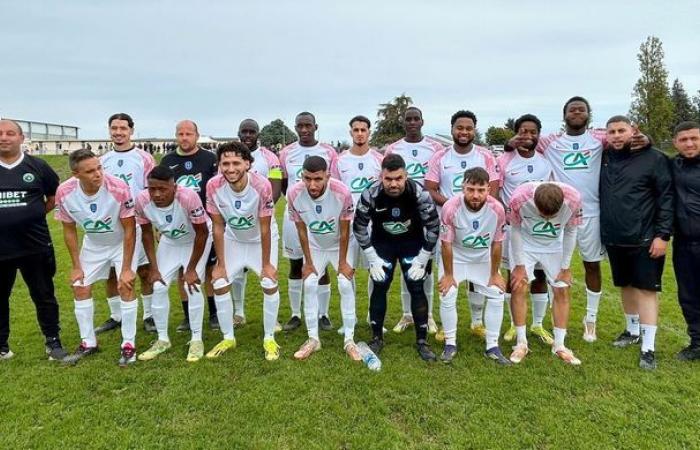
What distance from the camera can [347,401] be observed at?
3.99 metres

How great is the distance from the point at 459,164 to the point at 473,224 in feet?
3.19

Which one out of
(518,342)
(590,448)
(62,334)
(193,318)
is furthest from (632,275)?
(62,334)

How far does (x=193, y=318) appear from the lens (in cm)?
500

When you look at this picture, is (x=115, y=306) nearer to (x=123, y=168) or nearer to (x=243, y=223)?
(x=123, y=168)

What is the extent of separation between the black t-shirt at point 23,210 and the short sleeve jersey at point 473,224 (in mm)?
4138

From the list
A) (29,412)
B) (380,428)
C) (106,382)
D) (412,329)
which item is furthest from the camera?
(412,329)

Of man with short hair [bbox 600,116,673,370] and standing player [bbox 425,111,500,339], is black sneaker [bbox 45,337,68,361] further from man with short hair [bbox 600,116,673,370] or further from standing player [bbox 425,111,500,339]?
man with short hair [bbox 600,116,673,370]

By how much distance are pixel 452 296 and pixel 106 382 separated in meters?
3.41

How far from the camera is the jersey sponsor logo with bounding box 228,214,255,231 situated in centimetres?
495

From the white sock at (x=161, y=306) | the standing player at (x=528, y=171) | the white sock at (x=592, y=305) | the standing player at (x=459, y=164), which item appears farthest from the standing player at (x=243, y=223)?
the white sock at (x=592, y=305)

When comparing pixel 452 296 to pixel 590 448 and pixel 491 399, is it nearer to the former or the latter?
pixel 491 399

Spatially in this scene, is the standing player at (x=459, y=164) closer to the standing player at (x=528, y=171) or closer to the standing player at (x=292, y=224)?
the standing player at (x=528, y=171)

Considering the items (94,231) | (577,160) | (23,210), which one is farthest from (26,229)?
(577,160)

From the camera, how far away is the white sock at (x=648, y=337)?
4.76m
